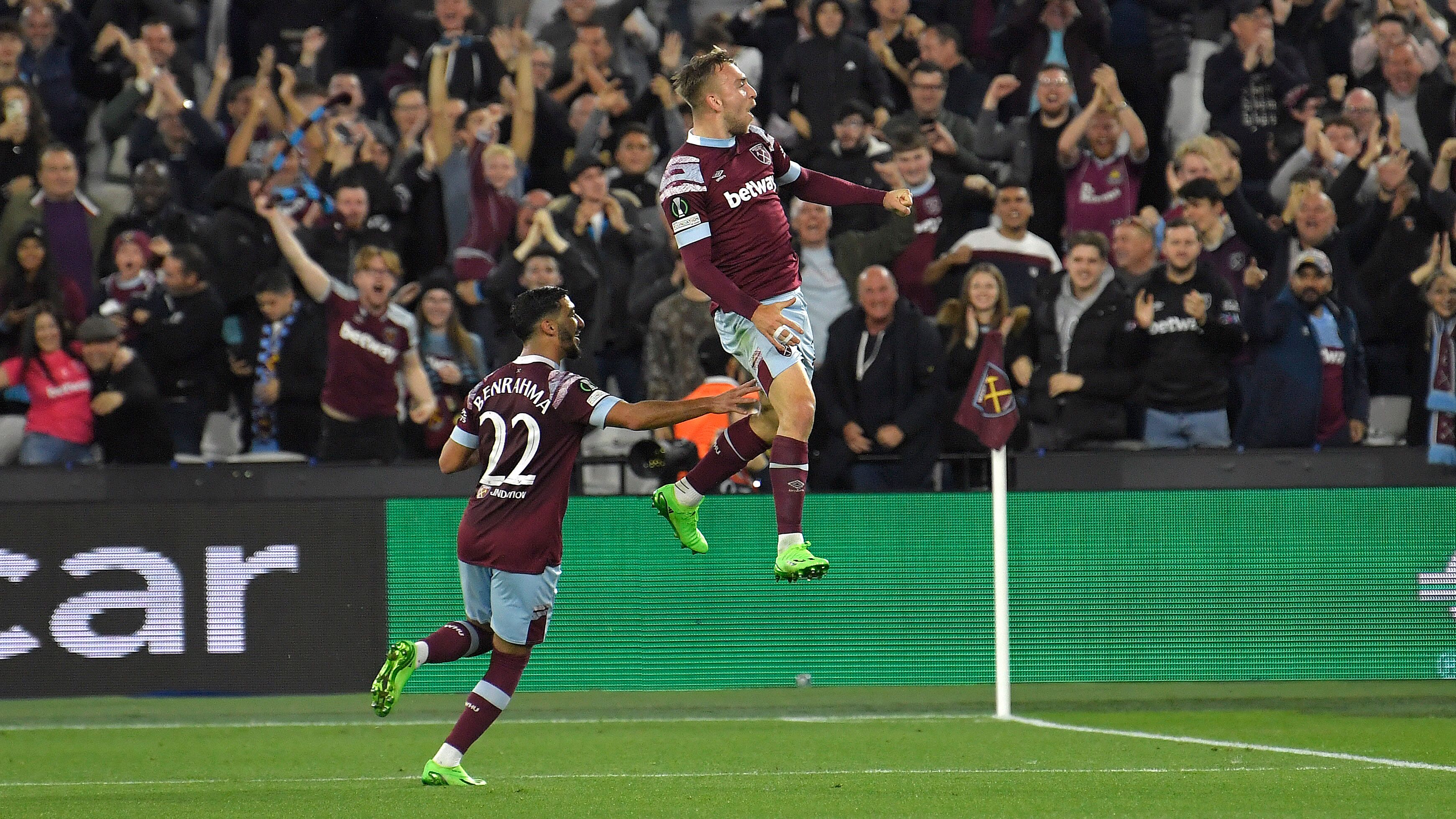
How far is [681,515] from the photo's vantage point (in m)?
8.41

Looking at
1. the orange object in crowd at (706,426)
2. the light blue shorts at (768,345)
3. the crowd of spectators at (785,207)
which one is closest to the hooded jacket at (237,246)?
the crowd of spectators at (785,207)

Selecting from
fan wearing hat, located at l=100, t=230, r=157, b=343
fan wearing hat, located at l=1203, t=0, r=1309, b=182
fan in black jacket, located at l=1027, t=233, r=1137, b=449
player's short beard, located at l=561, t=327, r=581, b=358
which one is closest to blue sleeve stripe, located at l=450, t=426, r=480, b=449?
player's short beard, located at l=561, t=327, r=581, b=358

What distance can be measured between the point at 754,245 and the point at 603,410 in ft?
3.24

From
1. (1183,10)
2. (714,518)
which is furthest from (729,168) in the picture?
(1183,10)

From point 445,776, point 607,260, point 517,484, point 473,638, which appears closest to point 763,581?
point 607,260

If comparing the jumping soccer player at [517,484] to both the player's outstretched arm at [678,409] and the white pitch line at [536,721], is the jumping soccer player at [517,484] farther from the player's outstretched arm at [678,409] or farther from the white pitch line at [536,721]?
the white pitch line at [536,721]

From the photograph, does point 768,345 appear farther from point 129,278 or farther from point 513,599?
point 129,278

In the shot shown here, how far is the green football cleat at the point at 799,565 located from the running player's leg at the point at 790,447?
55 millimetres

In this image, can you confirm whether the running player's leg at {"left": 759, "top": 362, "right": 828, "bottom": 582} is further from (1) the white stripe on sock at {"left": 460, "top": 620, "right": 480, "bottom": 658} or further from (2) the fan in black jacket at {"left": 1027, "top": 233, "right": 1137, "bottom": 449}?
(2) the fan in black jacket at {"left": 1027, "top": 233, "right": 1137, "bottom": 449}

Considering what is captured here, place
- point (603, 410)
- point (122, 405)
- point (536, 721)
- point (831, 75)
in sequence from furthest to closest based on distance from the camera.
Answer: point (831, 75) → point (122, 405) → point (536, 721) → point (603, 410)

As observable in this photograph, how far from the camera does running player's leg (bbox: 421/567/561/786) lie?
27.3 feet

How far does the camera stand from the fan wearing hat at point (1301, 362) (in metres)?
12.5

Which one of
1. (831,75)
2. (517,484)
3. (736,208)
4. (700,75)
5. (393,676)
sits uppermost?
(831,75)

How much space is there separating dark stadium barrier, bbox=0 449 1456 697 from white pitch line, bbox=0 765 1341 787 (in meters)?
3.25
